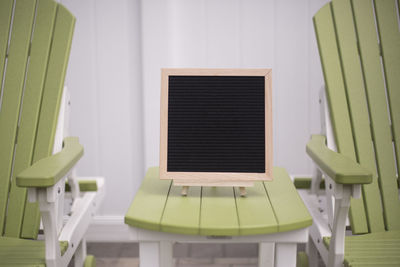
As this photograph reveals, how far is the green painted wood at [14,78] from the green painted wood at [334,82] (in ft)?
3.38

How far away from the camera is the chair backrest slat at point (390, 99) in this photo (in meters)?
1.63

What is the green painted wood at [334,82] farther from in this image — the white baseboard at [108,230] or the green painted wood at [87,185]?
the white baseboard at [108,230]

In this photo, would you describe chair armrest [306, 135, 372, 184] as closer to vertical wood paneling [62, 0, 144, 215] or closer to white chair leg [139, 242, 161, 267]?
white chair leg [139, 242, 161, 267]

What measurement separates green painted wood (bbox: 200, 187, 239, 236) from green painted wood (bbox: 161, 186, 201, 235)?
0.02m

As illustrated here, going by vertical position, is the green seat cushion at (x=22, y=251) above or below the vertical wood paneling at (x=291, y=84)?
below

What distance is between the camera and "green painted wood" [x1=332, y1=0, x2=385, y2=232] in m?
1.64

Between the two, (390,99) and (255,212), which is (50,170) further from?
(390,99)

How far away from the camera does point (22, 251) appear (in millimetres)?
1390

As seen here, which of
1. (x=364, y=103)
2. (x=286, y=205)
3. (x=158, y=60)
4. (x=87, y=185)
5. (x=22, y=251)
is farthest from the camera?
(x=158, y=60)

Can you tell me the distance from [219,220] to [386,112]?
0.85 meters

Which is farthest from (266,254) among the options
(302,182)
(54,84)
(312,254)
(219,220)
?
(54,84)

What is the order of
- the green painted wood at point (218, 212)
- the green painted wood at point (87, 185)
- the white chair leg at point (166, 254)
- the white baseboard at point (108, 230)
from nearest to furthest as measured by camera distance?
the green painted wood at point (218, 212) → the white chair leg at point (166, 254) → the green painted wood at point (87, 185) → the white baseboard at point (108, 230)

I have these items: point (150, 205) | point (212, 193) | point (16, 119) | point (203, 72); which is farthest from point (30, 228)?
point (203, 72)

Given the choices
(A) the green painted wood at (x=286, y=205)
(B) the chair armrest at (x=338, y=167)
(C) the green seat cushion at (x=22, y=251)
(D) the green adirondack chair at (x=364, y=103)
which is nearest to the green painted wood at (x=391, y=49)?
(D) the green adirondack chair at (x=364, y=103)
